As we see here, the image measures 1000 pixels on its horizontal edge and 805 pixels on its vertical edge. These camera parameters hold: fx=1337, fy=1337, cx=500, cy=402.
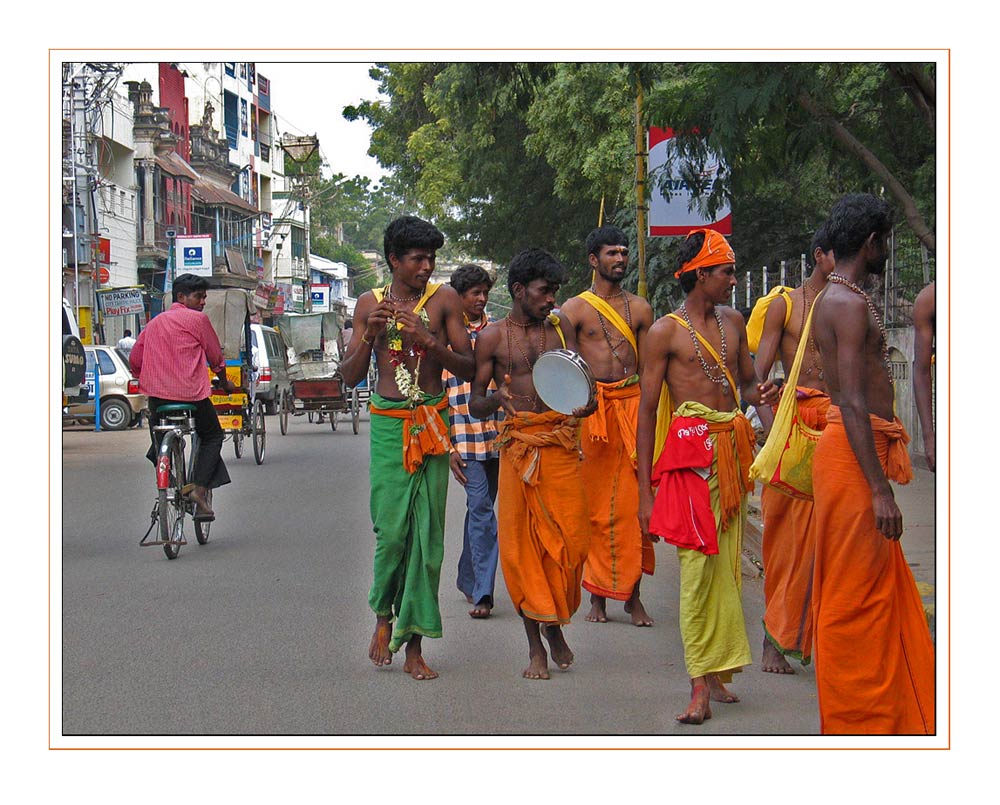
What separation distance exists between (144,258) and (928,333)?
39.3 m

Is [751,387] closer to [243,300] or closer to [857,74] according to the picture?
[857,74]

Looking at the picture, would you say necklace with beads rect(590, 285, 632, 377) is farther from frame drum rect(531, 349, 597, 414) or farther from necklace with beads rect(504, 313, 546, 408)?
frame drum rect(531, 349, 597, 414)

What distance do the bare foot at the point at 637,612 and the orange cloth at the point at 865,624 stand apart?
267 centimetres

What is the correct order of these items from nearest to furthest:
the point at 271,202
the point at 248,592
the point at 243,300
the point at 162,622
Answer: the point at 162,622 < the point at 248,592 < the point at 243,300 < the point at 271,202

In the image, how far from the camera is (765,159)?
974 cm

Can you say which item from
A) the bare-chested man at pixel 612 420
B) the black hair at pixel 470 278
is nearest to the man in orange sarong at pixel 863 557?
the bare-chested man at pixel 612 420

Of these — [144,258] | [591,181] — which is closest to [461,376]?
[591,181]

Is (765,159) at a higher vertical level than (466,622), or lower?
higher

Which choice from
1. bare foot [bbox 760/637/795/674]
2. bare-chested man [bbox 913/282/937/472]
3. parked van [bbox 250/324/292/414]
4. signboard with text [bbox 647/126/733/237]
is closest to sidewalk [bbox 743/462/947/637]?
bare foot [bbox 760/637/795/674]

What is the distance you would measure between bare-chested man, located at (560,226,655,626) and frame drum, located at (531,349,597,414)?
1.06 meters

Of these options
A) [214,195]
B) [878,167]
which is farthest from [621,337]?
[214,195]

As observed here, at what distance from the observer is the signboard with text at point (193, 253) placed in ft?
126

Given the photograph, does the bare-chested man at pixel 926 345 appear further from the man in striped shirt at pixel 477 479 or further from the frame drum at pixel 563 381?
the man in striped shirt at pixel 477 479

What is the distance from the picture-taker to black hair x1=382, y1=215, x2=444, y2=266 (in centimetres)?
611
